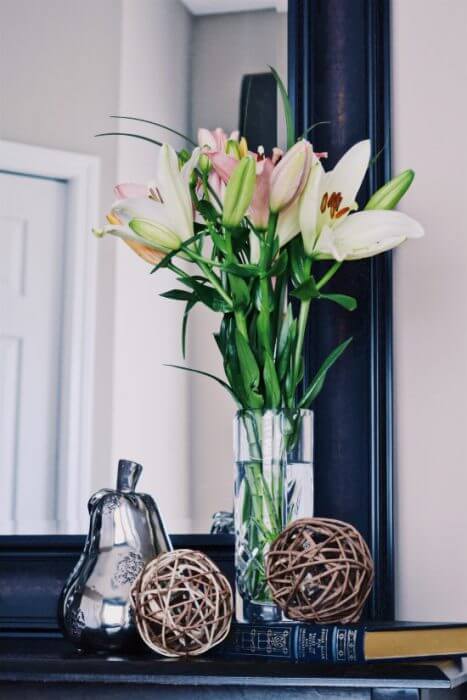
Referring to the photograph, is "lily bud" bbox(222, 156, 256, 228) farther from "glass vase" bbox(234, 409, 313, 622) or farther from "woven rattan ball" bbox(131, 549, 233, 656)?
"woven rattan ball" bbox(131, 549, 233, 656)

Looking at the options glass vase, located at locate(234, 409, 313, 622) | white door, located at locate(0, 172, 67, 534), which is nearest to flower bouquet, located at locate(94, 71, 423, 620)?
glass vase, located at locate(234, 409, 313, 622)

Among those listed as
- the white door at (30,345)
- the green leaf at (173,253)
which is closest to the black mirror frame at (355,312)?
the green leaf at (173,253)

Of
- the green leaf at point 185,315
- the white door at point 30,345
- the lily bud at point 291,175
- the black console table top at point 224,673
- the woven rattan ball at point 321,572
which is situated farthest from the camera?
the white door at point 30,345

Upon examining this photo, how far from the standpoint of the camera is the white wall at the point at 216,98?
121 cm

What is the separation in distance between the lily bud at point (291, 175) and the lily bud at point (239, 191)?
0.09ft

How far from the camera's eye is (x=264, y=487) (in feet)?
3.40

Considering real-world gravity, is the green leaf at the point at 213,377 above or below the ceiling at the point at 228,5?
below

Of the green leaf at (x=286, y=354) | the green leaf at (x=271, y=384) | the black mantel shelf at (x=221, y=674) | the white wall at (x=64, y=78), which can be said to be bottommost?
the black mantel shelf at (x=221, y=674)

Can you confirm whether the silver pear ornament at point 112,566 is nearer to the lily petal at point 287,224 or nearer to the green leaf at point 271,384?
the green leaf at point 271,384

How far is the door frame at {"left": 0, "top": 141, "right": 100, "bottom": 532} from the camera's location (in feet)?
4.01

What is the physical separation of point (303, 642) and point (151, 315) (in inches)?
20.2

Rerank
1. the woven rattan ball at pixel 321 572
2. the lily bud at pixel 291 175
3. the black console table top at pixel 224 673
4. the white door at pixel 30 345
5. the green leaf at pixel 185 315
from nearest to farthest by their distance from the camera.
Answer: the black console table top at pixel 224 673
the woven rattan ball at pixel 321 572
the lily bud at pixel 291 175
the green leaf at pixel 185 315
the white door at pixel 30 345

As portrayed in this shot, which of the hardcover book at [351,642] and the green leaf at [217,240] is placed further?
the green leaf at [217,240]

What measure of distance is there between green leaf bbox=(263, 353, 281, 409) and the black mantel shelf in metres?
A: 0.28
